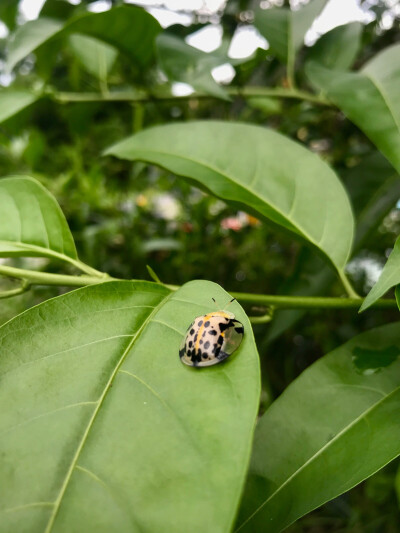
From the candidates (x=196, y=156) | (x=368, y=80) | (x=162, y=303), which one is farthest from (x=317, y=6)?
(x=162, y=303)

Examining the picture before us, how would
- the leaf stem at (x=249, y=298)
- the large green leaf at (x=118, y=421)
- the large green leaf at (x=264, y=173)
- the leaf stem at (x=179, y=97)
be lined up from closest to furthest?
1. the large green leaf at (x=118, y=421)
2. the leaf stem at (x=249, y=298)
3. the large green leaf at (x=264, y=173)
4. the leaf stem at (x=179, y=97)

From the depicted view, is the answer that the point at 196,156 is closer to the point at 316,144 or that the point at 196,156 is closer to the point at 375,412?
the point at 375,412

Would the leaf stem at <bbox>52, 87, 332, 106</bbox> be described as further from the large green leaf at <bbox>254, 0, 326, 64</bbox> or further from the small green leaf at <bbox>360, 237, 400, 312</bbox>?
the small green leaf at <bbox>360, 237, 400, 312</bbox>

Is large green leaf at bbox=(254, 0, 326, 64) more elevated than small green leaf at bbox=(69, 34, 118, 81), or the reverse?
large green leaf at bbox=(254, 0, 326, 64)

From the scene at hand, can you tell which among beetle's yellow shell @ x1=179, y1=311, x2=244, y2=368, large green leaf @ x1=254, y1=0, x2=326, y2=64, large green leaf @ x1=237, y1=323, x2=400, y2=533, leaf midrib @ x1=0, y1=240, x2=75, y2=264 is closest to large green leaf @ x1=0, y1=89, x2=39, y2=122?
leaf midrib @ x1=0, y1=240, x2=75, y2=264

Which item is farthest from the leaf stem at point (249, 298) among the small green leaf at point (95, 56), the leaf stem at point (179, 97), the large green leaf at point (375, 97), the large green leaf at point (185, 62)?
the small green leaf at point (95, 56)

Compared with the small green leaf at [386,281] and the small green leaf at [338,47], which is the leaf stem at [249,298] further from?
the small green leaf at [338,47]

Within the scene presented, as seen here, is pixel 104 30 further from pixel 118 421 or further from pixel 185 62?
pixel 118 421

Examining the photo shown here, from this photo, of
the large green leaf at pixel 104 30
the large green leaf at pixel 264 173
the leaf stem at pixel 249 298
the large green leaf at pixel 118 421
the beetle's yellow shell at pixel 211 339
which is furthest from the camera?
the large green leaf at pixel 104 30

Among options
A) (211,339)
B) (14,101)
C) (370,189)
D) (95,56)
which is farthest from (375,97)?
(95,56)
